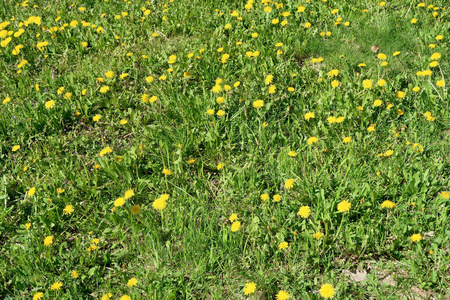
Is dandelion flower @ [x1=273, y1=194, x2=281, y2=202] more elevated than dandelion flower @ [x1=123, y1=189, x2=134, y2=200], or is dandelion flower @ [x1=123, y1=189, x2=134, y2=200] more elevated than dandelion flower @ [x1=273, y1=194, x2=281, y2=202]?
dandelion flower @ [x1=123, y1=189, x2=134, y2=200]

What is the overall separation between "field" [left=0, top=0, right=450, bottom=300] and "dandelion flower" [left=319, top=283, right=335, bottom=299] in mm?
52

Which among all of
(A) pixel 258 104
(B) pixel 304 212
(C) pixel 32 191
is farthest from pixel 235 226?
(C) pixel 32 191

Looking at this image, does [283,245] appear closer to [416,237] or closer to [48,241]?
[416,237]

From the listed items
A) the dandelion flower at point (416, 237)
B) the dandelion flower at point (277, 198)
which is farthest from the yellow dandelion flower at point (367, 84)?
the dandelion flower at point (416, 237)

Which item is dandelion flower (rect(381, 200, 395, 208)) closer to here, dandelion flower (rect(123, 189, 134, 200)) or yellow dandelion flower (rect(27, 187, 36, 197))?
dandelion flower (rect(123, 189, 134, 200))

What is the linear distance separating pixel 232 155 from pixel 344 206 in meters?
1.01

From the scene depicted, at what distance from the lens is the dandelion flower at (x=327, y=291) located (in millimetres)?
2178

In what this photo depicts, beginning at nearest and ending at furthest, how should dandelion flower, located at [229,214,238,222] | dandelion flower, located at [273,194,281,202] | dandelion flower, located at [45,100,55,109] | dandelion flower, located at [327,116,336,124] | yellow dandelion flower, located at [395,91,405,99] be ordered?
dandelion flower, located at [229,214,238,222] → dandelion flower, located at [273,194,281,202] → dandelion flower, located at [327,116,336,124] → yellow dandelion flower, located at [395,91,405,99] → dandelion flower, located at [45,100,55,109]

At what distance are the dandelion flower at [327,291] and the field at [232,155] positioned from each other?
52 mm

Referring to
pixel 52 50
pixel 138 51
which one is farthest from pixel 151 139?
pixel 52 50

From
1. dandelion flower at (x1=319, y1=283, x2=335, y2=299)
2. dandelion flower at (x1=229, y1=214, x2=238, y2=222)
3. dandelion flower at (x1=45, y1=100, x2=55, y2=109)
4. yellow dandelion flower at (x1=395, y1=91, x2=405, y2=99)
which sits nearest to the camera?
dandelion flower at (x1=319, y1=283, x2=335, y2=299)

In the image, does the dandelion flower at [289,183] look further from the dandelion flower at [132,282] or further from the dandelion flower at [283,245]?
the dandelion flower at [132,282]

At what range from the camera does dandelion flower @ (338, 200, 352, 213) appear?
97.8 inches

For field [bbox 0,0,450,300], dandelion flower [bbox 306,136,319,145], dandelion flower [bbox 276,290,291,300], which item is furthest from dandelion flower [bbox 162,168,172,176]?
dandelion flower [bbox 276,290,291,300]
